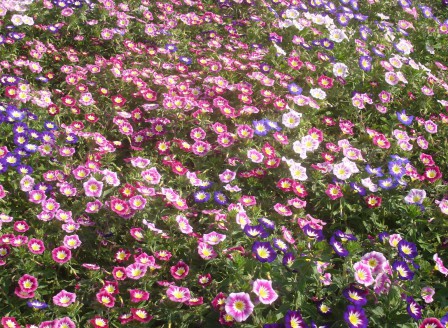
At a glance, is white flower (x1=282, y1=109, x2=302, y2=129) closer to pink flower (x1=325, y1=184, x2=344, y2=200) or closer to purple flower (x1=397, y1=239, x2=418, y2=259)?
pink flower (x1=325, y1=184, x2=344, y2=200)

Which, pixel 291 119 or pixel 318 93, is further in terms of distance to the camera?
pixel 318 93

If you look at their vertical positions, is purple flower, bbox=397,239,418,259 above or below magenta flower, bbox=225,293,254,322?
above

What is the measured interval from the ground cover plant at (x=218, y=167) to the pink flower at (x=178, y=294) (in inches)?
0.5

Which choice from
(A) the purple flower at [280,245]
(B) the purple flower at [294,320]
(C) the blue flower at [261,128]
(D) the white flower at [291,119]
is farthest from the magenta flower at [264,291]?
(D) the white flower at [291,119]

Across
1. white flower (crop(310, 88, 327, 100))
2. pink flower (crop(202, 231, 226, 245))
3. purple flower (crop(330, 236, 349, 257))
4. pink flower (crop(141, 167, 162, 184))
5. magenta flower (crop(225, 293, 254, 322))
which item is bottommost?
pink flower (crop(141, 167, 162, 184))

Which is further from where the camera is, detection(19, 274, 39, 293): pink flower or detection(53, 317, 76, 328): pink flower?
detection(19, 274, 39, 293): pink flower

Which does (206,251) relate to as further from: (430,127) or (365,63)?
(365,63)

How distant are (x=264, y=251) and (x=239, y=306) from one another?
1.24ft

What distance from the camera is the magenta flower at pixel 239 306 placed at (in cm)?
260

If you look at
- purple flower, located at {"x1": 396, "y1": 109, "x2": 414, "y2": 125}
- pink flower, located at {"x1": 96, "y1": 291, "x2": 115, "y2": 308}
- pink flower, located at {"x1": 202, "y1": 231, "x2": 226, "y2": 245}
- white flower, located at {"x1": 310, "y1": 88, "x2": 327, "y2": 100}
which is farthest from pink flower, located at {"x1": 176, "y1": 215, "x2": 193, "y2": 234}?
purple flower, located at {"x1": 396, "y1": 109, "x2": 414, "y2": 125}

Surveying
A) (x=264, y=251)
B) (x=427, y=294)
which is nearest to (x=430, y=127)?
(x=427, y=294)

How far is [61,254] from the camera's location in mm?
3029

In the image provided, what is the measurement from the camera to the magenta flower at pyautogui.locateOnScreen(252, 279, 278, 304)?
2672 millimetres

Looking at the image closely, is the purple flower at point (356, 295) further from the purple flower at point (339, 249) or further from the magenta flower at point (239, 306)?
the magenta flower at point (239, 306)
